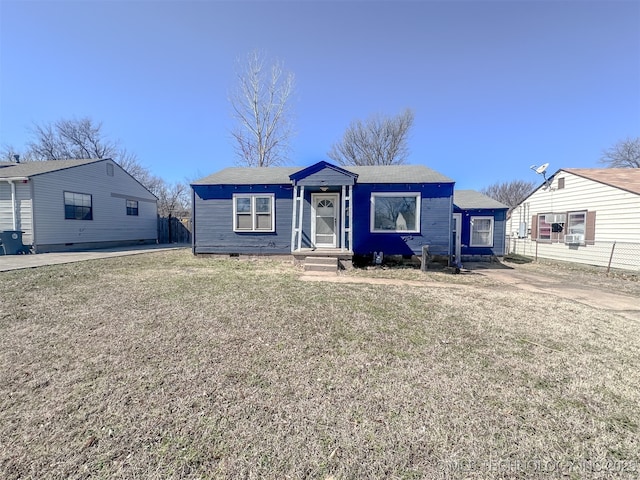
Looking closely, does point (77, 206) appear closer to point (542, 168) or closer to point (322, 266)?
point (322, 266)

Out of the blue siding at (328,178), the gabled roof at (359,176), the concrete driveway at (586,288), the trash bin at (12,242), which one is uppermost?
the gabled roof at (359,176)

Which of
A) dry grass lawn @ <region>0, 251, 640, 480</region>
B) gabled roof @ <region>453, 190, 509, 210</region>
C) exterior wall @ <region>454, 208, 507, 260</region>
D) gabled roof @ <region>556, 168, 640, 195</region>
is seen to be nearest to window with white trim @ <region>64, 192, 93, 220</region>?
dry grass lawn @ <region>0, 251, 640, 480</region>

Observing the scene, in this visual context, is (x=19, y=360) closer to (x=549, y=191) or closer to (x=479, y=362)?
(x=479, y=362)

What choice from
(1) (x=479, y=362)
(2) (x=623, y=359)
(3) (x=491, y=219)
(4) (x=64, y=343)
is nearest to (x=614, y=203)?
(3) (x=491, y=219)

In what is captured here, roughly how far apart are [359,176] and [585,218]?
9.64 m

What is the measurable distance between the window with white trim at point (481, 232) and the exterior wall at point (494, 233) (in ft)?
0.45

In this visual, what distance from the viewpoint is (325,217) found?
32.3 ft

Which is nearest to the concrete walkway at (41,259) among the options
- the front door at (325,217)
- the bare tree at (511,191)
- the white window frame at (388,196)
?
the front door at (325,217)

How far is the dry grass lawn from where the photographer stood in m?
1.61

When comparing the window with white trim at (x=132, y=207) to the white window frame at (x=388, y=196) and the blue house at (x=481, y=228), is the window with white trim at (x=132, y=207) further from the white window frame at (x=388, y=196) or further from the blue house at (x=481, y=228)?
the blue house at (x=481, y=228)

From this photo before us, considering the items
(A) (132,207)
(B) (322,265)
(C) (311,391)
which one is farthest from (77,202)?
(C) (311,391)

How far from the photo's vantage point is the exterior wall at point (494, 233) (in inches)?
490

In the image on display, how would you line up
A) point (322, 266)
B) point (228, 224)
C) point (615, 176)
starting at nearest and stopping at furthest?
point (322, 266) → point (228, 224) → point (615, 176)

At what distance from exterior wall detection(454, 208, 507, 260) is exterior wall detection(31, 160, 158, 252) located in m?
18.4
